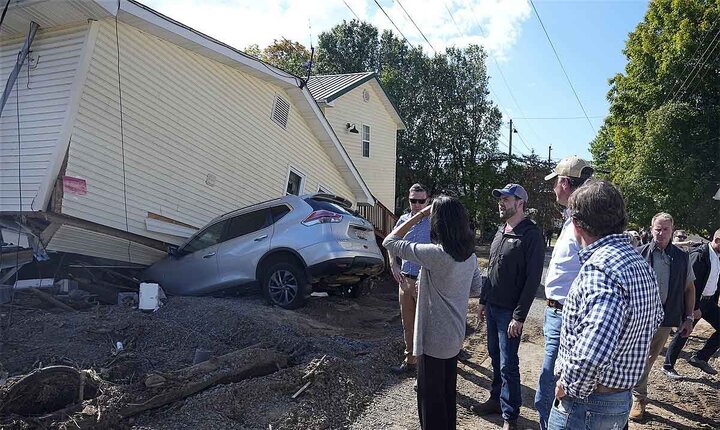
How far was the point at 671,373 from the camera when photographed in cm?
600

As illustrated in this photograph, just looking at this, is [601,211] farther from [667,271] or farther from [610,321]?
[667,271]

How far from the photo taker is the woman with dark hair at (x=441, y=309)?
125 inches

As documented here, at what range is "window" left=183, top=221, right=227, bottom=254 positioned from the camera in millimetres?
8203

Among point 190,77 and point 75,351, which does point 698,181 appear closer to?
point 190,77

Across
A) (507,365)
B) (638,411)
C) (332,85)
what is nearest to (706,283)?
(638,411)

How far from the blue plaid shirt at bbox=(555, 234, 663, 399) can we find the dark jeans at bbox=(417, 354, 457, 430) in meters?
1.13

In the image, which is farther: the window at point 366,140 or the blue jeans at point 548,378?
the window at point 366,140

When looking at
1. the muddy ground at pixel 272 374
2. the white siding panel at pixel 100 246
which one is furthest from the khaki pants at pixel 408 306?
the white siding panel at pixel 100 246

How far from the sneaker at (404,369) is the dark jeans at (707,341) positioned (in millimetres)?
3086

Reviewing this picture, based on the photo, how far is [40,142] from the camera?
7.14 metres

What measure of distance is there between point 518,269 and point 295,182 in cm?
915

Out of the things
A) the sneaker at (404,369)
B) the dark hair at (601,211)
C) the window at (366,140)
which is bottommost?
the sneaker at (404,369)

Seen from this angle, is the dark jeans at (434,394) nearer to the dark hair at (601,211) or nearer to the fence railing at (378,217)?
the dark hair at (601,211)

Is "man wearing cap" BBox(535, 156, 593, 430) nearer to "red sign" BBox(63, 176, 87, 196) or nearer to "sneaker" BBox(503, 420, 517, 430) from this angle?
"sneaker" BBox(503, 420, 517, 430)
